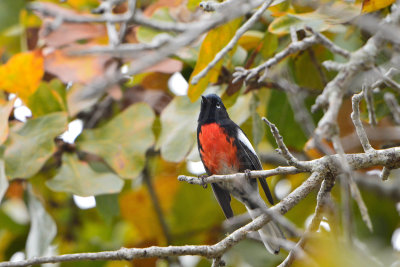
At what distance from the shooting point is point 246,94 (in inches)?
117

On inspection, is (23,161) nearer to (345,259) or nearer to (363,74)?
(363,74)

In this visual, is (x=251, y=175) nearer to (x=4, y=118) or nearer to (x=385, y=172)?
(x=385, y=172)

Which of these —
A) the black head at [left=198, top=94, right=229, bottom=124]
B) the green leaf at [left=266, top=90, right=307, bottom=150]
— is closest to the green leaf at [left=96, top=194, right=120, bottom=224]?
the black head at [left=198, top=94, right=229, bottom=124]

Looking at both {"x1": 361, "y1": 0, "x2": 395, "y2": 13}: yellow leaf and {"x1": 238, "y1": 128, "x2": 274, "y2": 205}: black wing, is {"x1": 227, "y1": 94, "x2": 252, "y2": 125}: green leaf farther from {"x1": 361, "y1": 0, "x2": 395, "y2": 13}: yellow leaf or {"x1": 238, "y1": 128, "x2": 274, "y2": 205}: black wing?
{"x1": 361, "y1": 0, "x2": 395, "y2": 13}: yellow leaf

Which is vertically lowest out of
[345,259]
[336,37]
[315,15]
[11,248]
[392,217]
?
[11,248]

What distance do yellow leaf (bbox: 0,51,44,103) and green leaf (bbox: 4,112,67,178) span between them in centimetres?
21

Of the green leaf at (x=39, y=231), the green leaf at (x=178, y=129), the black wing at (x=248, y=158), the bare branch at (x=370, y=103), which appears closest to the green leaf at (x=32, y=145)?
the green leaf at (x=39, y=231)

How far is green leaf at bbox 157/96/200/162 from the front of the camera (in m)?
2.90

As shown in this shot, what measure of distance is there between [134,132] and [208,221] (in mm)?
1157

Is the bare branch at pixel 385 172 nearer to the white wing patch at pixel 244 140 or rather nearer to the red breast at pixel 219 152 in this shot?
the white wing patch at pixel 244 140

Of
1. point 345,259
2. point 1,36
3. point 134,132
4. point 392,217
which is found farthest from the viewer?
point 1,36

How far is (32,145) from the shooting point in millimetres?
2984

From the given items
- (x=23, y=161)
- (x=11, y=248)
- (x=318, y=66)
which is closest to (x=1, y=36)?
(x=23, y=161)

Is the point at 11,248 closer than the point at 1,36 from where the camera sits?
No
